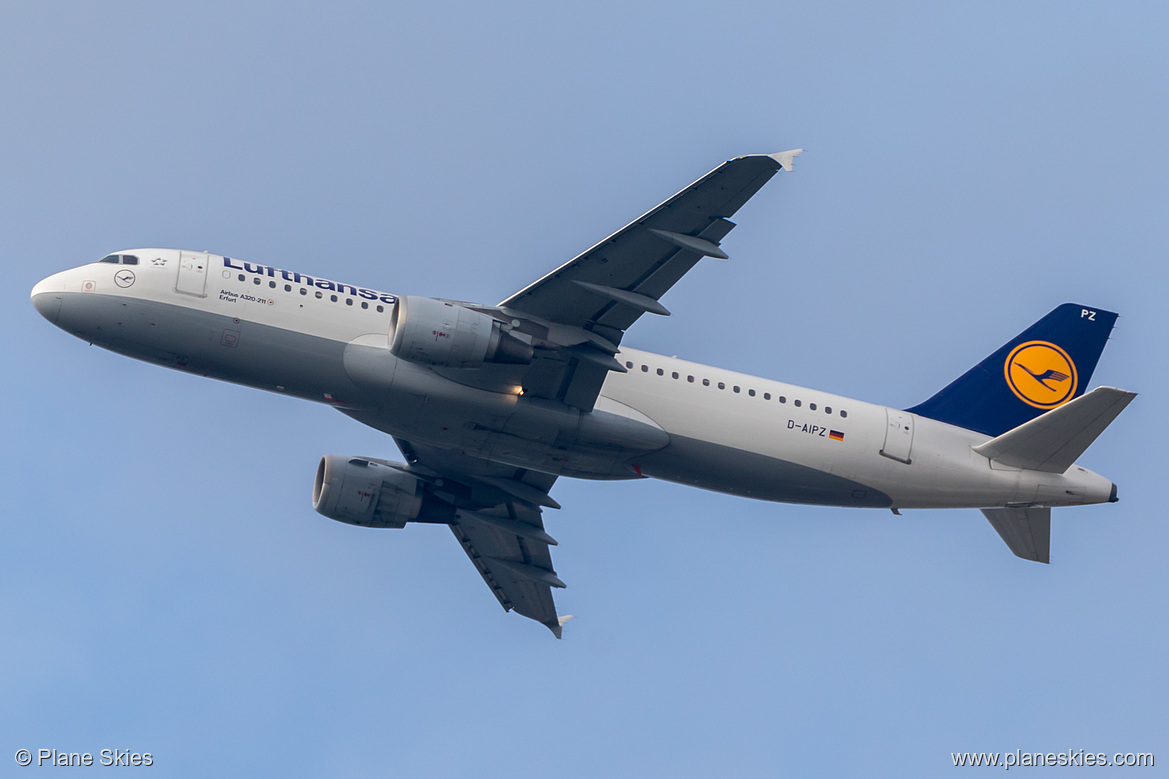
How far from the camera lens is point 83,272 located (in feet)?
119

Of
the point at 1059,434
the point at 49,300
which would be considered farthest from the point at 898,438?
the point at 49,300

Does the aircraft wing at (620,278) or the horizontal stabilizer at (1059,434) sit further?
the horizontal stabilizer at (1059,434)

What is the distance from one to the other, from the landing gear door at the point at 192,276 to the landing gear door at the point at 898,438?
73.5 ft

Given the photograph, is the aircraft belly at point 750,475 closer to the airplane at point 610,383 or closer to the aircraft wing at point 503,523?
the airplane at point 610,383

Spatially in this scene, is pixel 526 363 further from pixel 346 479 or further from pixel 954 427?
pixel 954 427

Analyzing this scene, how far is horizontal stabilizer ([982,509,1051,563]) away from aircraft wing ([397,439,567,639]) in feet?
52.4

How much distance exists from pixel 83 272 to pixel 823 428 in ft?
78.3

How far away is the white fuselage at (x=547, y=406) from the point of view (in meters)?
35.8

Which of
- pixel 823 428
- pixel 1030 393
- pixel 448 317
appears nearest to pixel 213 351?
pixel 448 317

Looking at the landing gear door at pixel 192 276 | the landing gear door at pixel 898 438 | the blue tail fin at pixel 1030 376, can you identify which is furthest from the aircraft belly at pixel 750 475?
the landing gear door at pixel 192 276

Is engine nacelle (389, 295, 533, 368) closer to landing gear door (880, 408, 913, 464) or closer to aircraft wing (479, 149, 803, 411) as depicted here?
aircraft wing (479, 149, 803, 411)

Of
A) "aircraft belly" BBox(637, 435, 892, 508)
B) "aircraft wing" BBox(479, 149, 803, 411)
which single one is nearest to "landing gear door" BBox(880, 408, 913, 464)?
"aircraft belly" BBox(637, 435, 892, 508)

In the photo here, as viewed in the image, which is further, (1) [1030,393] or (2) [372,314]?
(1) [1030,393]

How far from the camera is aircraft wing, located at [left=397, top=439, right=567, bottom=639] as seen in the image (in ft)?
144
